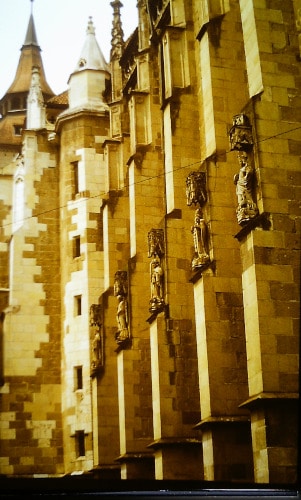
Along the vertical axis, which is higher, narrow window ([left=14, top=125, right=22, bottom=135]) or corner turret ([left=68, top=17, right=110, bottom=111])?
corner turret ([left=68, top=17, right=110, bottom=111])

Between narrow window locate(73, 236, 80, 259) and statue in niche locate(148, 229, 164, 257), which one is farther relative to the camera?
narrow window locate(73, 236, 80, 259)

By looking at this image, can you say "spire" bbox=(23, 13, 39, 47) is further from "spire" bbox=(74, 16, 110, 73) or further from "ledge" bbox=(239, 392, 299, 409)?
"ledge" bbox=(239, 392, 299, 409)

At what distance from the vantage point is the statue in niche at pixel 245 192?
14202 millimetres

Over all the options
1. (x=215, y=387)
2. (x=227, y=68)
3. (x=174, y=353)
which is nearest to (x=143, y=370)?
(x=174, y=353)

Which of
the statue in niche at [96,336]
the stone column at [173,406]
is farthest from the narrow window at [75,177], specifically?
the stone column at [173,406]

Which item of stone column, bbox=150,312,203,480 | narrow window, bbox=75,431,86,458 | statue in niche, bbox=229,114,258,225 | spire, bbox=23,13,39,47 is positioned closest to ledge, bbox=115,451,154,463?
stone column, bbox=150,312,203,480

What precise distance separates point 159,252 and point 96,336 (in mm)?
4913

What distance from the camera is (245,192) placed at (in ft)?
47.2

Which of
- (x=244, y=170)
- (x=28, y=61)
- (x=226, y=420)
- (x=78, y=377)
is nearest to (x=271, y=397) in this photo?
(x=226, y=420)

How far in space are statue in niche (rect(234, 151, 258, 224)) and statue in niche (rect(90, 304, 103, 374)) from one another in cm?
855

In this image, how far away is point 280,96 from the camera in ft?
49.3

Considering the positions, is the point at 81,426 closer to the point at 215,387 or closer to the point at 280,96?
the point at 215,387

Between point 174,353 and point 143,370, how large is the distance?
9.08 feet

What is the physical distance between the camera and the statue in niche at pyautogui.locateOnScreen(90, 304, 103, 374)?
72.8 feet
